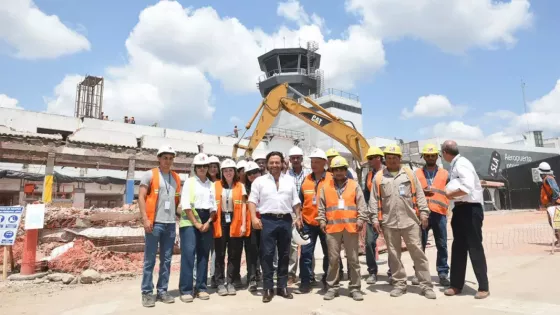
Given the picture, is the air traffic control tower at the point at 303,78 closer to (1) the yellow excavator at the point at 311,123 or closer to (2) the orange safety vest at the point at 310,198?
(1) the yellow excavator at the point at 311,123

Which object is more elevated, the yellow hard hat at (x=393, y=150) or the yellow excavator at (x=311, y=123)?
the yellow excavator at (x=311, y=123)

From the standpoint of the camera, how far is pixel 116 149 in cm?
1570

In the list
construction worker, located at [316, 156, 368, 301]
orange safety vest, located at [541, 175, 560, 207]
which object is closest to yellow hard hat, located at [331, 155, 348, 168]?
construction worker, located at [316, 156, 368, 301]

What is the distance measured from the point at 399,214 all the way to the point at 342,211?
Result: 74 centimetres

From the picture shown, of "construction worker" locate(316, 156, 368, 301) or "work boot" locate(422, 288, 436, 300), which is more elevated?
"construction worker" locate(316, 156, 368, 301)

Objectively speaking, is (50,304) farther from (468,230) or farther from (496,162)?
(496,162)

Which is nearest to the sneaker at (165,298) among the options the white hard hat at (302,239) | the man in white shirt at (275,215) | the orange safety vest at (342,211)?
the man in white shirt at (275,215)

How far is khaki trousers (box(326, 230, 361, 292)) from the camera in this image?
4.46m

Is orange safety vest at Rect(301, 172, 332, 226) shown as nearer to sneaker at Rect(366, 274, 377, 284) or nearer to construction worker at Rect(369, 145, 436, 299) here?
construction worker at Rect(369, 145, 436, 299)

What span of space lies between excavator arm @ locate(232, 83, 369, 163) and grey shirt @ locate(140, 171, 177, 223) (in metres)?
7.45

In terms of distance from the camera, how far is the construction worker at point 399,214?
449 cm

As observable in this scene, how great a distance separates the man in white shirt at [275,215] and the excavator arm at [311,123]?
24.4 feet

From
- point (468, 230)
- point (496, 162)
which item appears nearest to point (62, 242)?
point (468, 230)

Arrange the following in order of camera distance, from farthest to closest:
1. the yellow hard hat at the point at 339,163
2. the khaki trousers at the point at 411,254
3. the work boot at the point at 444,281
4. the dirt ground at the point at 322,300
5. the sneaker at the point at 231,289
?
the work boot at the point at 444,281, the sneaker at the point at 231,289, the yellow hard hat at the point at 339,163, the khaki trousers at the point at 411,254, the dirt ground at the point at 322,300
